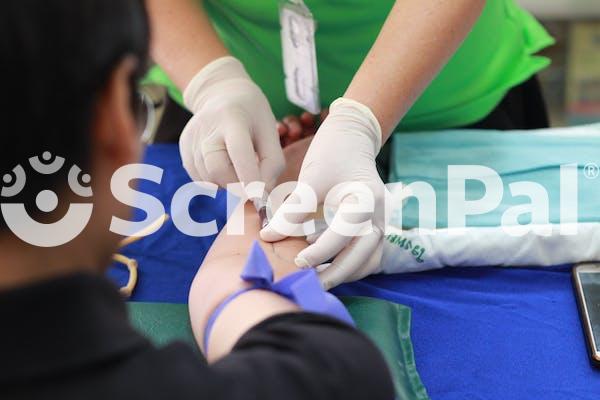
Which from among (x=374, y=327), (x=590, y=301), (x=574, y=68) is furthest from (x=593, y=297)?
(x=574, y=68)

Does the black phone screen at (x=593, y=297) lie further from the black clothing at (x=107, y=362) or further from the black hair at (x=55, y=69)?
the black hair at (x=55, y=69)

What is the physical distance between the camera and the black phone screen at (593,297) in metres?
0.96

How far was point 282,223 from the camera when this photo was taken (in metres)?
1.05

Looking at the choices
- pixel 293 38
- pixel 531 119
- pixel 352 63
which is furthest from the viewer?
pixel 531 119

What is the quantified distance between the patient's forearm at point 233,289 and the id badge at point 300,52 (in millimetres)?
206

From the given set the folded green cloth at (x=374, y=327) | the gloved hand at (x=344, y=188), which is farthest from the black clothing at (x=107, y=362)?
the gloved hand at (x=344, y=188)

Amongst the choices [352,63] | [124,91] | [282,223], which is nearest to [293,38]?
[352,63]

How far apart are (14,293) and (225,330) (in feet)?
1.14

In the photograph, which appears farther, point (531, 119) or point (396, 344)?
point (531, 119)

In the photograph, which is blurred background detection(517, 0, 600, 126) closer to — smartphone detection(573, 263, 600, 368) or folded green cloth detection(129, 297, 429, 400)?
smartphone detection(573, 263, 600, 368)

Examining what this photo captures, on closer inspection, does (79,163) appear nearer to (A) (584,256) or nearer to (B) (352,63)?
(A) (584,256)

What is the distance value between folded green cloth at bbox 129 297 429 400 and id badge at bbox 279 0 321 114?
1.22ft

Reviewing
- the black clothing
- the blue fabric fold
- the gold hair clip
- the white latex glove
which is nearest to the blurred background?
the white latex glove

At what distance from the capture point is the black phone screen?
0.96 meters
